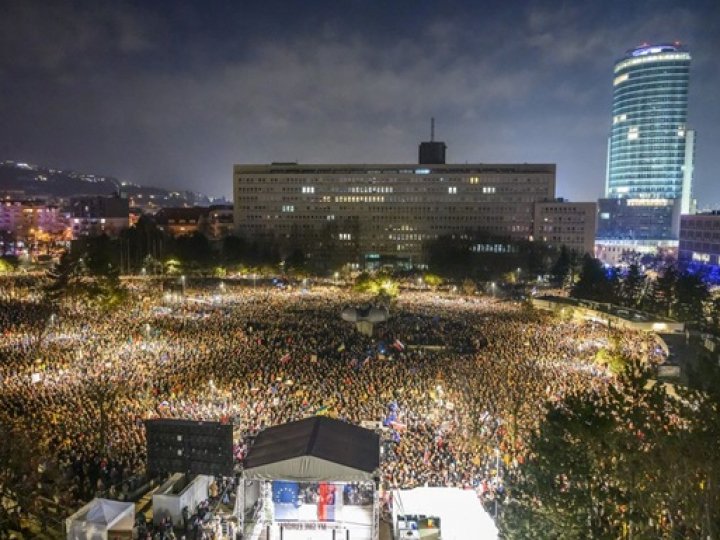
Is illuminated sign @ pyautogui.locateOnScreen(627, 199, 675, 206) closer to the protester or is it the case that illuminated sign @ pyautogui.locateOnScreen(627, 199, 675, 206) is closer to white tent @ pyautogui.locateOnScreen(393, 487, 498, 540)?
the protester

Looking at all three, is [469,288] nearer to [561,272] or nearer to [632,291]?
[632,291]

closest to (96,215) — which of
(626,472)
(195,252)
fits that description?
(195,252)

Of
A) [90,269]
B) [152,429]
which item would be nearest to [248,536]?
[152,429]

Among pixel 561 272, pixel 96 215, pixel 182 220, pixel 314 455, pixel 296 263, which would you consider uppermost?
pixel 96 215

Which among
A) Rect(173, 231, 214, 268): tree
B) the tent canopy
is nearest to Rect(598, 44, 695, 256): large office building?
Rect(173, 231, 214, 268): tree

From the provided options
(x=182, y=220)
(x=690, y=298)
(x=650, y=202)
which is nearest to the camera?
(x=690, y=298)

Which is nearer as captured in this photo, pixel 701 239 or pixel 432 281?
pixel 432 281
